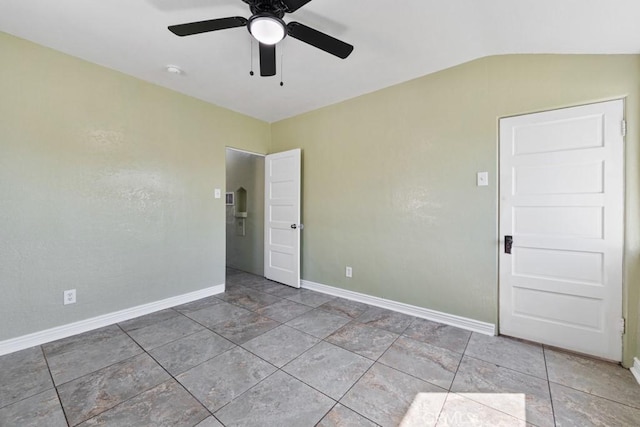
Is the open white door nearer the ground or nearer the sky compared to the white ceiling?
nearer the ground

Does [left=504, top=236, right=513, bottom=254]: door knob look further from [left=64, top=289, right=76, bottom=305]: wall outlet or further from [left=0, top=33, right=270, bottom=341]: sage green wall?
[left=64, top=289, right=76, bottom=305]: wall outlet

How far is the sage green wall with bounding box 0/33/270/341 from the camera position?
213 centimetres

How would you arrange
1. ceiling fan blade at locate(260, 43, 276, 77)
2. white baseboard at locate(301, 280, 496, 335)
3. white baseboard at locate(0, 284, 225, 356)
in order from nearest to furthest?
ceiling fan blade at locate(260, 43, 276, 77), white baseboard at locate(0, 284, 225, 356), white baseboard at locate(301, 280, 496, 335)

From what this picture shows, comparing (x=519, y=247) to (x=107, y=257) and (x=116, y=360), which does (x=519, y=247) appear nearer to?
(x=116, y=360)

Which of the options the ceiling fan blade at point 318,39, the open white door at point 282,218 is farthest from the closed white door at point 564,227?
the open white door at point 282,218

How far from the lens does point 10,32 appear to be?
2.06 meters

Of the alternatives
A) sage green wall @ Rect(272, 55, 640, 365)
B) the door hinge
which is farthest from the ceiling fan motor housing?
the door hinge

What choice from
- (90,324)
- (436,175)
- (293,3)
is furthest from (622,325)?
(90,324)

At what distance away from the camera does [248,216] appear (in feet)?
15.3

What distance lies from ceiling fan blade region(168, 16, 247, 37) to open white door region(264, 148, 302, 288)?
212 cm

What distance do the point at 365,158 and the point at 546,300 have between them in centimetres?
219

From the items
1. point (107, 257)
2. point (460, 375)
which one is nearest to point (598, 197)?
point (460, 375)

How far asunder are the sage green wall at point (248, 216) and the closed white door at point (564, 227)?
3.39 meters

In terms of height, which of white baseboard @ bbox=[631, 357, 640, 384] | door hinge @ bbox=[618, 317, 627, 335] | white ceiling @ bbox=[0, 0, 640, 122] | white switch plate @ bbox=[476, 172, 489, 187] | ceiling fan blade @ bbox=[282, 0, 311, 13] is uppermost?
white ceiling @ bbox=[0, 0, 640, 122]
